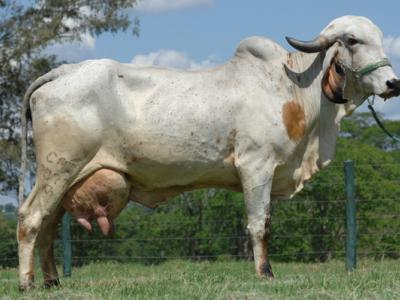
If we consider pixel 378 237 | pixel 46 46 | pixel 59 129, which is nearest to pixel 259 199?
pixel 59 129

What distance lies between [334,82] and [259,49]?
0.75 metres

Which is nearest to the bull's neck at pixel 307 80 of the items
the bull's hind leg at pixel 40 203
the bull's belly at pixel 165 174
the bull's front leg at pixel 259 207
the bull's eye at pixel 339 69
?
the bull's eye at pixel 339 69

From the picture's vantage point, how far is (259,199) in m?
8.05

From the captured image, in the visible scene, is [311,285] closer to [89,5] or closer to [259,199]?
[259,199]

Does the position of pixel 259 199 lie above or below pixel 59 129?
below

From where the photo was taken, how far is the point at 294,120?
8273 mm

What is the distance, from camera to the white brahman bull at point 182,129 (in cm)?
780

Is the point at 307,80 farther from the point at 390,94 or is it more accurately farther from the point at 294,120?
the point at 390,94

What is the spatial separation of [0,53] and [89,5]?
9.60 ft

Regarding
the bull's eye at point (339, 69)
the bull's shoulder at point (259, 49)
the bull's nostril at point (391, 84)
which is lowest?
the bull's nostril at point (391, 84)

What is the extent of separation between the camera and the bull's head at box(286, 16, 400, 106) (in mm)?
8398

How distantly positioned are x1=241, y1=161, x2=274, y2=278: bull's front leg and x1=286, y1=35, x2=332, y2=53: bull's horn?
1.16 metres

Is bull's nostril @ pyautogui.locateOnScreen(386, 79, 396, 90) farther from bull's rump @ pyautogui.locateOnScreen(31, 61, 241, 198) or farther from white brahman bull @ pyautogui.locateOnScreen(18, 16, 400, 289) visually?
bull's rump @ pyautogui.locateOnScreen(31, 61, 241, 198)

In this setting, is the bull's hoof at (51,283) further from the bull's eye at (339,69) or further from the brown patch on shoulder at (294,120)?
the bull's eye at (339,69)
